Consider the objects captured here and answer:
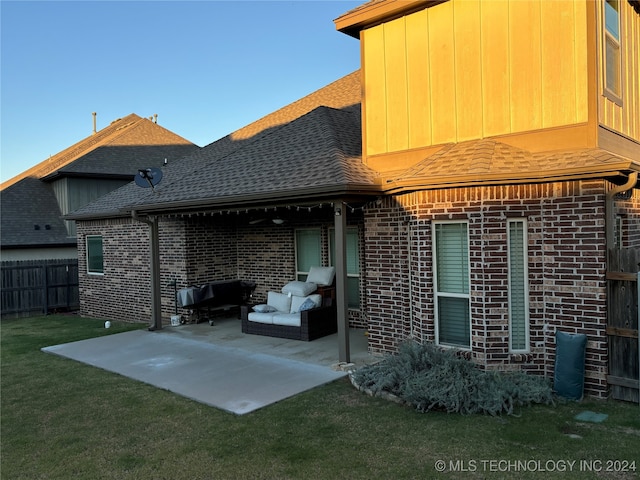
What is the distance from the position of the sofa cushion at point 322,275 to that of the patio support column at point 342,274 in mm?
2880

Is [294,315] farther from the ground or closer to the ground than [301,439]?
farther from the ground

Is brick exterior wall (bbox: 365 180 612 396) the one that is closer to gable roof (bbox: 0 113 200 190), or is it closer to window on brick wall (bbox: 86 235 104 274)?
window on brick wall (bbox: 86 235 104 274)

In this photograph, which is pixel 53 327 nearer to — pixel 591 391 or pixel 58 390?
pixel 58 390

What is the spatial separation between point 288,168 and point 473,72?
3.55 metres

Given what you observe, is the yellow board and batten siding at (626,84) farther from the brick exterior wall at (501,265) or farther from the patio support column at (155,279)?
the patio support column at (155,279)

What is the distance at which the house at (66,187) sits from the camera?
17594mm

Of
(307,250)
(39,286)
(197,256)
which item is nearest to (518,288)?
(307,250)

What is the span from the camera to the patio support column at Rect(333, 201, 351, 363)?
24.7ft

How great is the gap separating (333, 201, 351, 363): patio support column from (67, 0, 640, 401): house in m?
0.02

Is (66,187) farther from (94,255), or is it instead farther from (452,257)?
(452,257)

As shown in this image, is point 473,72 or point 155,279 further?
point 155,279

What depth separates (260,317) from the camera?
10078 millimetres

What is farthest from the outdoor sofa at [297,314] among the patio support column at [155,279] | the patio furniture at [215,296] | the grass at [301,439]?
the grass at [301,439]

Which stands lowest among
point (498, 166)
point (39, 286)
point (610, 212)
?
point (39, 286)
